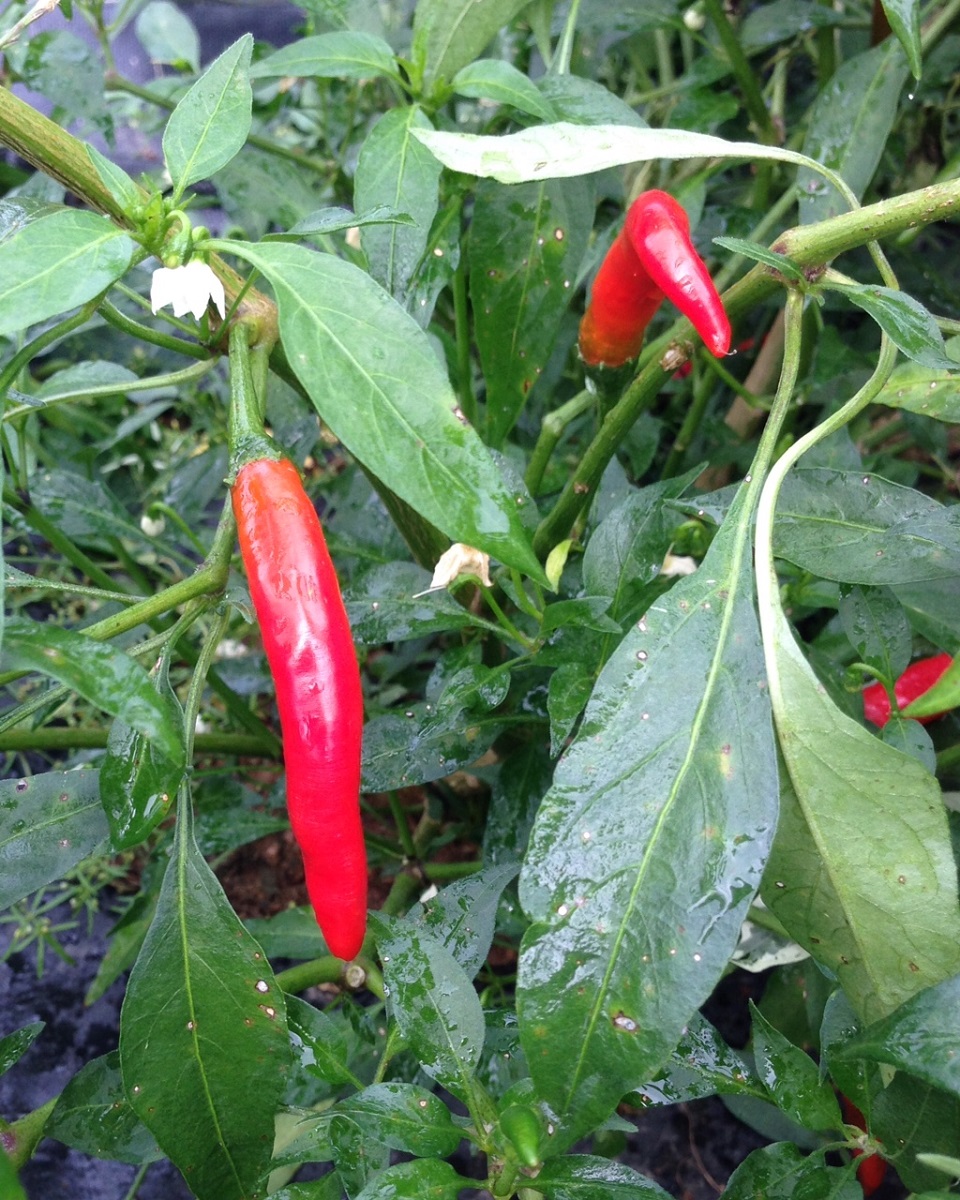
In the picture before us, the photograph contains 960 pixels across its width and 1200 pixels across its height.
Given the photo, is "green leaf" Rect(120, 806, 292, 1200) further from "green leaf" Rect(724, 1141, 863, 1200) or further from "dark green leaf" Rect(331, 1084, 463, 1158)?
"green leaf" Rect(724, 1141, 863, 1200)

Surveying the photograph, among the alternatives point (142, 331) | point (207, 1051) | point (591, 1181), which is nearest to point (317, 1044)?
point (207, 1051)

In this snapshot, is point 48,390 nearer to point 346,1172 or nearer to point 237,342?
point 237,342

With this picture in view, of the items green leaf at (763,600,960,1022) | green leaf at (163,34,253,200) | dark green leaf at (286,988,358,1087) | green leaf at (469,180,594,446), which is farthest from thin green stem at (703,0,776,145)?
dark green leaf at (286,988,358,1087)

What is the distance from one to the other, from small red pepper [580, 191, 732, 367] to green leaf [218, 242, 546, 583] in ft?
0.57

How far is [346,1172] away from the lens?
508 mm

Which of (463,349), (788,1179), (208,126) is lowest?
(788,1179)

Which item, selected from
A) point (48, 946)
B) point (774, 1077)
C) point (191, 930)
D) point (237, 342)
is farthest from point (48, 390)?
point (774, 1077)

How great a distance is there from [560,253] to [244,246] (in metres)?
0.30

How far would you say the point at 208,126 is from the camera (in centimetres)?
50

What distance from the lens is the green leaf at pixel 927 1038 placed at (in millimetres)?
440

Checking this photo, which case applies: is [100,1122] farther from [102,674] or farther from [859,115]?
[859,115]

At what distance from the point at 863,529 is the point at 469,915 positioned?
326mm

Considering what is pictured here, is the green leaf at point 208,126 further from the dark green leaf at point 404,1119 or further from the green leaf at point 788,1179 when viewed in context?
the green leaf at point 788,1179

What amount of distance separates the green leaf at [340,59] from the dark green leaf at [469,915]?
20.1 inches
